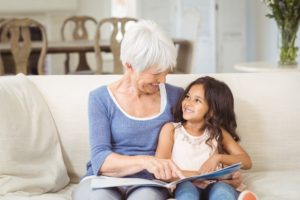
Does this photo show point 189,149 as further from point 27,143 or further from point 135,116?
point 27,143

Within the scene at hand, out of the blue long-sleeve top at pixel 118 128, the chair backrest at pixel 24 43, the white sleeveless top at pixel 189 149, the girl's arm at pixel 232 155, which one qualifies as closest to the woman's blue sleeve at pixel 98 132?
the blue long-sleeve top at pixel 118 128

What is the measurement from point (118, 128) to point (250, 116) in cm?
58

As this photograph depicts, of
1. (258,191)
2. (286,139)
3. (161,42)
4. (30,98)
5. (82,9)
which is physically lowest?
→ (258,191)

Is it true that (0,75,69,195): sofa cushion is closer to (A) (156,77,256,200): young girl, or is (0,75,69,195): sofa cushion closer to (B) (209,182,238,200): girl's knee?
(A) (156,77,256,200): young girl

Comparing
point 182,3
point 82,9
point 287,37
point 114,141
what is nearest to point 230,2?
point 182,3

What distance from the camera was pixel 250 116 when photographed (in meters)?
2.02

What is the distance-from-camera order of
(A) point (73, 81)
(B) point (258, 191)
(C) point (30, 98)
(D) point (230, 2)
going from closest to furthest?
1. (B) point (258, 191)
2. (C) point (30, 98)
3. (A) point (73, 81)
4. (D) point (230, 2)

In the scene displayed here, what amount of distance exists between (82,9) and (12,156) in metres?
4.71

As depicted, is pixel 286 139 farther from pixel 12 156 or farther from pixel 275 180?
pixel 12 156

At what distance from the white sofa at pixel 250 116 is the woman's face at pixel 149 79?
33 centimetres

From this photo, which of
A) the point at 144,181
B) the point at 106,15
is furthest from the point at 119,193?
the point at 106,15

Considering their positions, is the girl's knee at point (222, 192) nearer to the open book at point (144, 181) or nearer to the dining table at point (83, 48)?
the open book at point (144, 181)

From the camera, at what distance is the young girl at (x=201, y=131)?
1761mm

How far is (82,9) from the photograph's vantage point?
6.24 meters
